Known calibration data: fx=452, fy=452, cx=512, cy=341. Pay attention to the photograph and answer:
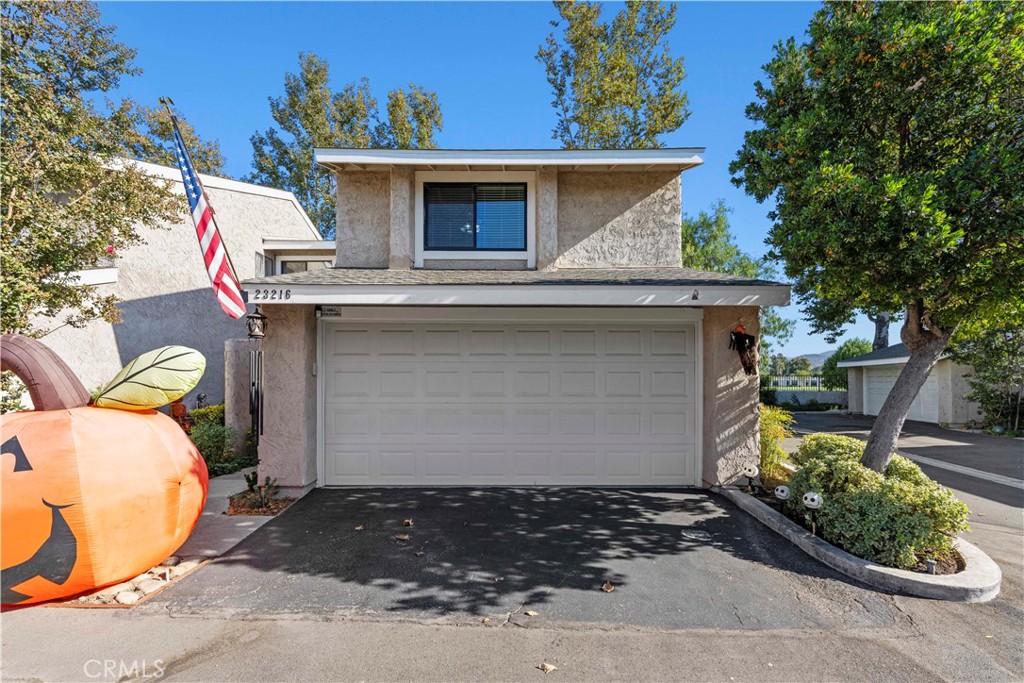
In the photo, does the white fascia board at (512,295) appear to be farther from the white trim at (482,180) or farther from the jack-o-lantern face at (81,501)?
the jack-o-lantern face at (81,501)

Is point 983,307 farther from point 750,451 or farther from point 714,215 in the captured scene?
point 714,215

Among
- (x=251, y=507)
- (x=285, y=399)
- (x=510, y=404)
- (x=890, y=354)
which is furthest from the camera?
(x=890, y=354)

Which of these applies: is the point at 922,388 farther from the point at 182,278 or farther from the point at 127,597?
the point at 182,278

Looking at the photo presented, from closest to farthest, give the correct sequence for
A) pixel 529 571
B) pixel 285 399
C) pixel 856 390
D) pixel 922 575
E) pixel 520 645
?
pixel 520 645 < pixel 922 575 < pixel 529 571 < pixel 285 399 < pixel 856 390

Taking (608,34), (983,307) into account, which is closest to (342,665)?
(983,307)

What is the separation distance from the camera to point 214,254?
6395 mm

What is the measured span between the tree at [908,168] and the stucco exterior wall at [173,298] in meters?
11.2

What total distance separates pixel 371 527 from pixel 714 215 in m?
21.0

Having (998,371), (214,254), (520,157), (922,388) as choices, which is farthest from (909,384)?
(922,388)

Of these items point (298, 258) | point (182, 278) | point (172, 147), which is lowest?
point (182, 278)

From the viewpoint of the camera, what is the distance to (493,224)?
26.3 ft

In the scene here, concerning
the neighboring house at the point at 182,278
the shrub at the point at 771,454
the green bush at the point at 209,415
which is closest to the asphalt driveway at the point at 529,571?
the shrub at the point at 771,454

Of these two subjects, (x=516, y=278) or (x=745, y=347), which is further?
(x=516, y=278)

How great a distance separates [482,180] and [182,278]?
869 centimetres
